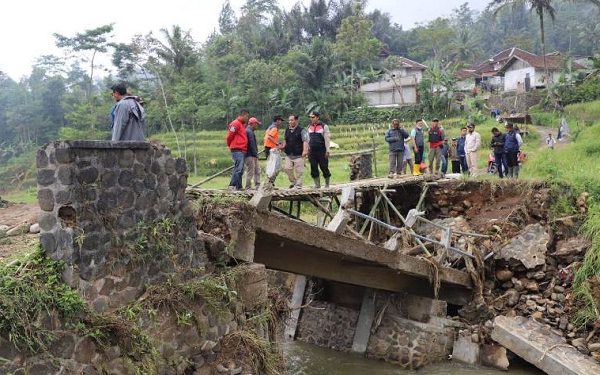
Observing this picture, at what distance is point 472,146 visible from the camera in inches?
620

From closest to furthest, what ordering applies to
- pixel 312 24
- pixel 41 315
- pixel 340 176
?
pixel 41 315, pixel 340 176, pixel 312 24

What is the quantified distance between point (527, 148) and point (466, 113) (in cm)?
1324

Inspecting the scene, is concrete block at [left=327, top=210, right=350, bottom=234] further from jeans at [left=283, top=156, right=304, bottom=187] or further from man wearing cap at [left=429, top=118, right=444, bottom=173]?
man wearing cap at [left=429, top=118, right=444, bottom=173]

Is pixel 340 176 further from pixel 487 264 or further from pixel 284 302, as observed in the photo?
pixel 284 302

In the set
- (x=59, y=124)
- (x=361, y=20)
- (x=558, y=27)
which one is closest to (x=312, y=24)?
(x=361, y=20)

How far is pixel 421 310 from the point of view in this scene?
40.6ft

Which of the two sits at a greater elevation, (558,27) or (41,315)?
(558,27)

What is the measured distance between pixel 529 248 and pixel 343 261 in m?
4.97

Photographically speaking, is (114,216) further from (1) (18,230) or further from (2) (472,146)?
(2) (472,146)

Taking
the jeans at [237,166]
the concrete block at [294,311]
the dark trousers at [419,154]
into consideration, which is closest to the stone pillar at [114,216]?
the jeans at [237,166]

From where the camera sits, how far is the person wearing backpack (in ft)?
22.3

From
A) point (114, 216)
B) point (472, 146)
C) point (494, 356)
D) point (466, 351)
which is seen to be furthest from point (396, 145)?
point (114, 216)

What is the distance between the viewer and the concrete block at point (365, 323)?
12.6 meters

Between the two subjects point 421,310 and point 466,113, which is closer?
point 421,310
